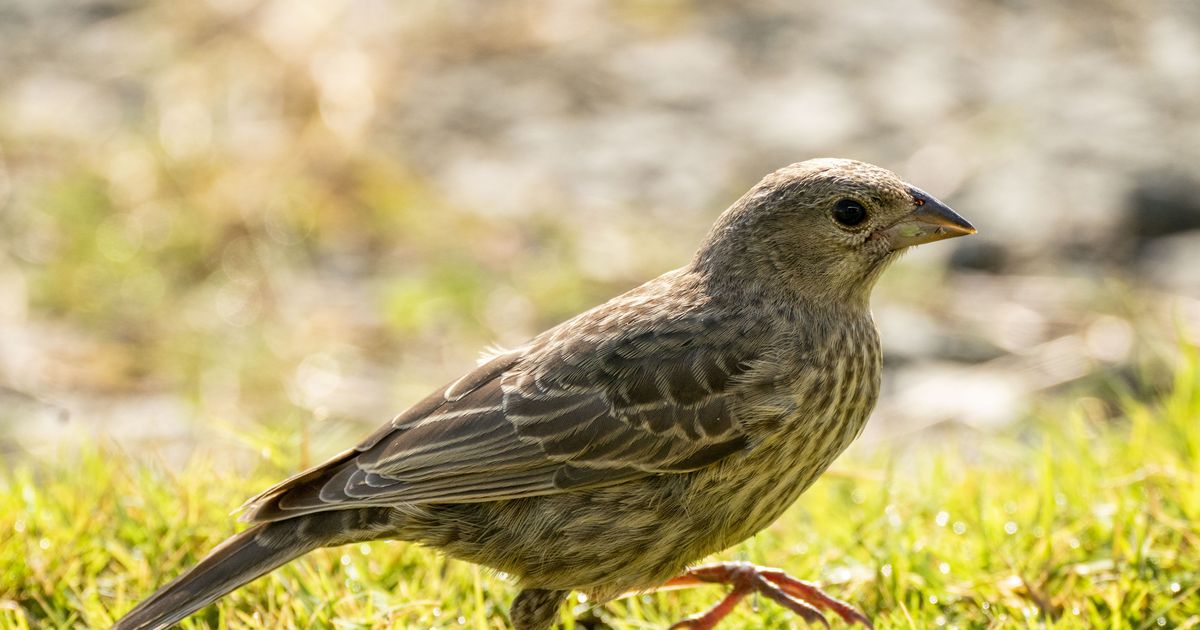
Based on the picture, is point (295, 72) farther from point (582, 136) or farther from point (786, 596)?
point (786, 596)

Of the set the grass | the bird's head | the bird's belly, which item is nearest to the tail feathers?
the grass

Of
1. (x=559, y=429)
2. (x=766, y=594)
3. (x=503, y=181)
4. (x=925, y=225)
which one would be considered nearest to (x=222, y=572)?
(x=559, y=429)

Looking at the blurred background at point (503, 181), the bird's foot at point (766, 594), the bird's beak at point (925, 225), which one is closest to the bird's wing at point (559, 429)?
the bird's foot at point (766, 594)

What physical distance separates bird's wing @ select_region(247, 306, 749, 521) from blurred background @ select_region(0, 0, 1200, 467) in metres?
1.62

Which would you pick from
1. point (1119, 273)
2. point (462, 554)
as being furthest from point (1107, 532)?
point (1119, 273)

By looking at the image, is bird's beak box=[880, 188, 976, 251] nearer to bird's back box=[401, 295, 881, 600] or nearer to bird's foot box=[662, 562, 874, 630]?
bird's back box=[401, 295, 881, 600]

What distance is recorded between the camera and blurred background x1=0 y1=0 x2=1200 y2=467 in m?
7.29

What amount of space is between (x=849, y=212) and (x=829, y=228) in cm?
8

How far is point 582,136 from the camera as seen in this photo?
30.8 feet

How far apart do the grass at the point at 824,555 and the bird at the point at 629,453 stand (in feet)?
0.86

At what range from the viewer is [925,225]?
14.0ft

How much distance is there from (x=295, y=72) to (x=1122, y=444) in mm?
6410

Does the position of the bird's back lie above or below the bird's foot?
above

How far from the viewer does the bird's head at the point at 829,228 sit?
168 inches
